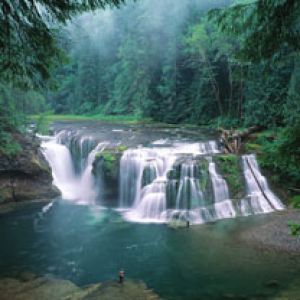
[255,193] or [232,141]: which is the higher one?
[232,141]

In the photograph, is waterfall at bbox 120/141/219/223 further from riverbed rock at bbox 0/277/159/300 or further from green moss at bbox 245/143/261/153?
riverbed rock at bbox 0/277/159/300

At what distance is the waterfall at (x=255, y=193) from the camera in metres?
17.7

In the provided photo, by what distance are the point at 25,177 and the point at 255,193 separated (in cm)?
1208

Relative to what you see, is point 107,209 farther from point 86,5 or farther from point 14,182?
point 86,5

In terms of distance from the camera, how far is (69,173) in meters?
24.8

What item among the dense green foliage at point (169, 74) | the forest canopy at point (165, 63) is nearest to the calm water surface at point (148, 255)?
the forest canopy at point (165, 63)

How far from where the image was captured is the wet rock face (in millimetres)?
19641

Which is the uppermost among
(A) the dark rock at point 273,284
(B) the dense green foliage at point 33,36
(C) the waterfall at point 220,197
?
(B) the dense green foliage at point 33,36

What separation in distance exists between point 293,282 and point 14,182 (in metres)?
14.8

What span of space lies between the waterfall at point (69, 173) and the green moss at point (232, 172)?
7185 millimetres

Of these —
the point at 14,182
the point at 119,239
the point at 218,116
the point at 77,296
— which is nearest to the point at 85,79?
the point at 218,116

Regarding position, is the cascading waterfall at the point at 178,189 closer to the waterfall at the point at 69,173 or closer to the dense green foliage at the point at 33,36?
the waterfall at the point at 69,173

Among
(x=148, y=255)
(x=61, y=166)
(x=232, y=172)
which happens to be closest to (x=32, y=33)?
(x=148, y=255)

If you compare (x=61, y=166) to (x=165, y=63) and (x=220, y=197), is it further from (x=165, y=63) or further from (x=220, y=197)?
(x=165, y=63)
